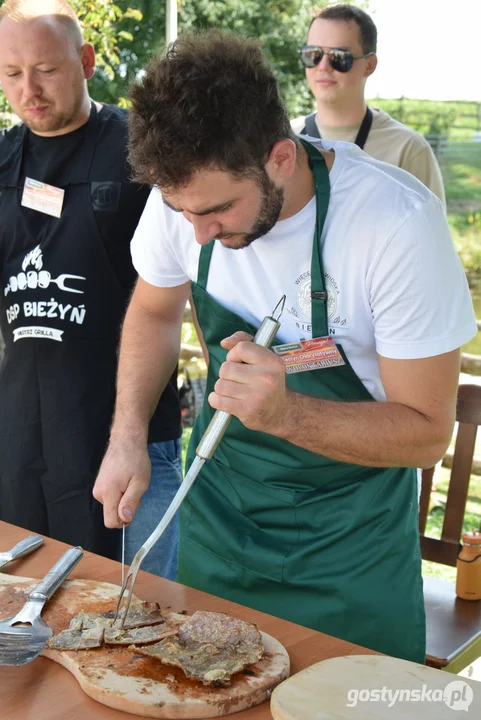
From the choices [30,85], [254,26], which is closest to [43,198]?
[30,85]

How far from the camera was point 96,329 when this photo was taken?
244cm

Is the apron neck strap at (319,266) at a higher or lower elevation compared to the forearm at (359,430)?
higher

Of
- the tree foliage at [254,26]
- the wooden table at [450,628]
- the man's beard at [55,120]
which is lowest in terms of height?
the wooden table at [450,628]

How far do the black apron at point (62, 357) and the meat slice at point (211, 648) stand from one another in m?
1.11

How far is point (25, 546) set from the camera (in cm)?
171

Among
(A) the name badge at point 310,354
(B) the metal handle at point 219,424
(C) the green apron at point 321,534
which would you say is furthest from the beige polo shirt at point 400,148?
Answer: (B) the metal handle at point 219,424

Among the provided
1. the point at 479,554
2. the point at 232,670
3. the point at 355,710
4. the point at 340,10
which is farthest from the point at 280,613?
the point at 340,10

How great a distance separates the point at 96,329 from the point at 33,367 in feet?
0.74

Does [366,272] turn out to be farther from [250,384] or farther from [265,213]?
[250,384]

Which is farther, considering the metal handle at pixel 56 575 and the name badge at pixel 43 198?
the name badge at pixel 43 198

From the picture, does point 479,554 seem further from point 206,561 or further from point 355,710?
point 355,710

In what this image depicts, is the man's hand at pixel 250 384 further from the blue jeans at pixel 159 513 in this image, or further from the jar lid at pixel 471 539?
the jar lid at pixel 471 539

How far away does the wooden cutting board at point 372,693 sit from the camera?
113 centimetres

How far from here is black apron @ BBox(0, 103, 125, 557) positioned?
2426mm
